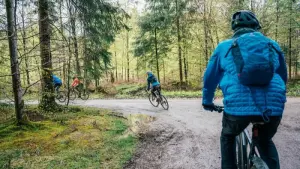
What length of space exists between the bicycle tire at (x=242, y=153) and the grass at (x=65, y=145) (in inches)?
107

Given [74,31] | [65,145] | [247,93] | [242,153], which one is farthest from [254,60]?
[74,31]

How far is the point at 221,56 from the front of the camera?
8.36 feet

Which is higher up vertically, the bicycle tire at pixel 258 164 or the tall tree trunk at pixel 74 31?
the tall tree trunk at pixel 74 31

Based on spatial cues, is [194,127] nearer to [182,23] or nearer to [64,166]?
[64,166]

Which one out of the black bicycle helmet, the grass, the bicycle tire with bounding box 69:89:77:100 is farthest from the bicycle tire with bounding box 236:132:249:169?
the bicycle tire with bounding box 69:89:77:100

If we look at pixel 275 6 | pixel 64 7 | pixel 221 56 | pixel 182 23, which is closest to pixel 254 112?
pixel 221 56

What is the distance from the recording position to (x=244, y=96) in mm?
2266

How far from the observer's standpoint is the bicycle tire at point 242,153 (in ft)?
Answer: 9.00

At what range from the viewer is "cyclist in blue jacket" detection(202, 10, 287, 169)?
2240 mm

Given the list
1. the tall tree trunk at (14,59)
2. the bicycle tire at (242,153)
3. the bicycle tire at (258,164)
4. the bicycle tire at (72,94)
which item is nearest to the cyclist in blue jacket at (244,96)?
the bicycle tire at (242,153)

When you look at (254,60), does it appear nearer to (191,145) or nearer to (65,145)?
(191,145)

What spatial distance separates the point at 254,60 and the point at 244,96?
13.4 inches

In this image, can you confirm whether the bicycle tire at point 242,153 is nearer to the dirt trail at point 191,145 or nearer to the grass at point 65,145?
the dirt trail at point 191,145

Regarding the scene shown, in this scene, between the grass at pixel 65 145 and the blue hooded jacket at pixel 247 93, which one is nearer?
the blue hooded jacket at pixel 247 93
